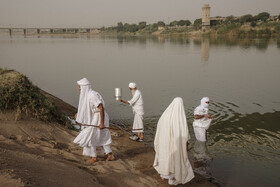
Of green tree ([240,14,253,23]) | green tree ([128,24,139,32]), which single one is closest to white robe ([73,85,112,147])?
green tree ([240,14,253,23])

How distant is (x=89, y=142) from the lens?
4961 millimetres

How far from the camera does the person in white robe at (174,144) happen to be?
4.27 m

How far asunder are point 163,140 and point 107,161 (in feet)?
4.71

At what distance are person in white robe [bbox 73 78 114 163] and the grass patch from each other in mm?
1663

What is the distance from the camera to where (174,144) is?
429cm

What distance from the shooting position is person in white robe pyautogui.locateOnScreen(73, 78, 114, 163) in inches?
193

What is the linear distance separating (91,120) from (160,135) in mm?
1402

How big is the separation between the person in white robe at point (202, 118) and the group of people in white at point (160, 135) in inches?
84.0

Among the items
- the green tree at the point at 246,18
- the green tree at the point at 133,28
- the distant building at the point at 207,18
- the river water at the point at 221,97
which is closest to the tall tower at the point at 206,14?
the distant building at the point at 207,18

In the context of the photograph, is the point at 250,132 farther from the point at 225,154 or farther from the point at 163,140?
the point at 163,140

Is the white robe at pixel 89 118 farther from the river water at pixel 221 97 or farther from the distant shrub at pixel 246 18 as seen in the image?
the distant shrub at pixel 246 18

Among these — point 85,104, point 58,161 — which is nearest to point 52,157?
point 58,161

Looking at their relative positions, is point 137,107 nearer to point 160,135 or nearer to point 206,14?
point 160,135

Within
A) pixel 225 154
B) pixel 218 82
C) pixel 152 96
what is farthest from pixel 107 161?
pixel 218 82
